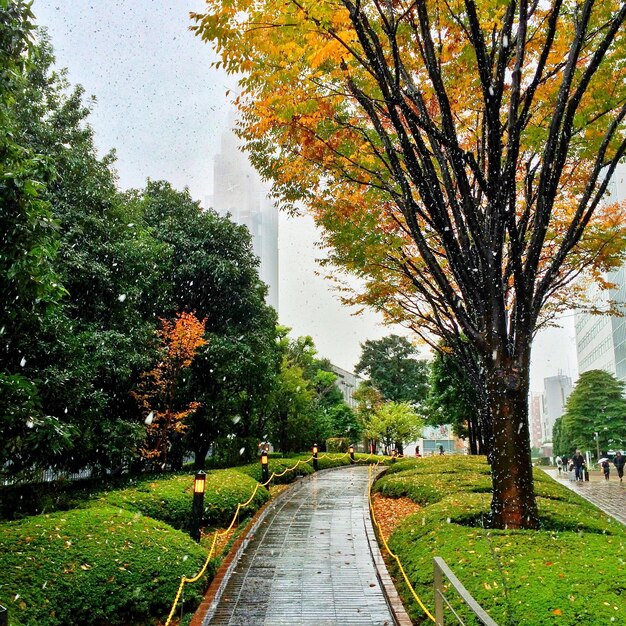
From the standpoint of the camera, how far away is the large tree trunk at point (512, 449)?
6.78 m

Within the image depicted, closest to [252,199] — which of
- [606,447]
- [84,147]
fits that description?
[606,447]

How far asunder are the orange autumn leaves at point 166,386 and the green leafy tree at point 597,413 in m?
33.4

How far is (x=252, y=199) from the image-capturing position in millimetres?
101625

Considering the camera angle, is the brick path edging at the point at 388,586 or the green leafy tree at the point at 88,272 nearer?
the brick path edging at the point at 388,586

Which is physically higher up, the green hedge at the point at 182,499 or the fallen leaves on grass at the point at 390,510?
the green hedge at the point at 182,499

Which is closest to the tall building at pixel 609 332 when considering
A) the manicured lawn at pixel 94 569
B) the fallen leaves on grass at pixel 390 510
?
the fallen leaves on grass at pixel 390 510

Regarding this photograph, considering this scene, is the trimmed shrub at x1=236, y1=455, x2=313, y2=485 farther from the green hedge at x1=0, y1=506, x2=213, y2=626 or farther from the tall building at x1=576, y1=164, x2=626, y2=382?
the tall building at x1=576, y1=164, x2=626, y2=382

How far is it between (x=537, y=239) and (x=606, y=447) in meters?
38.8

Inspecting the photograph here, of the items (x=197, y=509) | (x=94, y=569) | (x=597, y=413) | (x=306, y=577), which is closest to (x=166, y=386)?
(x=197, y=509)

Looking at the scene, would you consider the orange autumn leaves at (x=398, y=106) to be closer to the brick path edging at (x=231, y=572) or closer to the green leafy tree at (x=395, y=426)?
the brick path edging at (x=231, y=572)

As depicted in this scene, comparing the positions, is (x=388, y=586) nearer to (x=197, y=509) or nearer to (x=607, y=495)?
(x=197, y=509)

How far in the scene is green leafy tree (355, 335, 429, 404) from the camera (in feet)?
168

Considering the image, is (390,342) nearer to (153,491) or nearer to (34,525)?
(153,491)

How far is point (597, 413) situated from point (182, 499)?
Answer: 37716 millimetres
